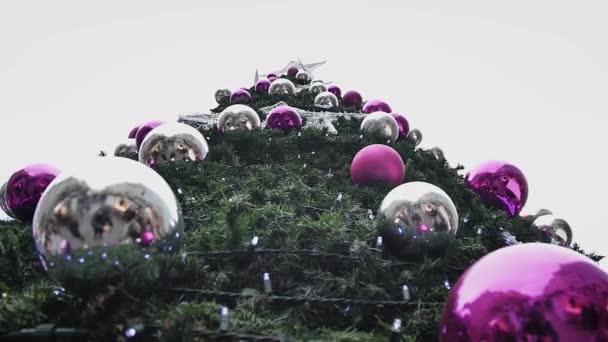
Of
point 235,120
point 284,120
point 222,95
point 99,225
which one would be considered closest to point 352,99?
point 222,95

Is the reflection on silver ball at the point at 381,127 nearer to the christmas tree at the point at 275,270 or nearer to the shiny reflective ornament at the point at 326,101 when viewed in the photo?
the christmas tree at the point at 275,270

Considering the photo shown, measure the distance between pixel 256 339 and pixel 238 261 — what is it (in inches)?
60.2

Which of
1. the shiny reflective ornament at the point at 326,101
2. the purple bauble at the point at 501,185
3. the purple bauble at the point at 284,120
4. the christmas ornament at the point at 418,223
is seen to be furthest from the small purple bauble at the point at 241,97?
the christmas ornament at the point at 418,223

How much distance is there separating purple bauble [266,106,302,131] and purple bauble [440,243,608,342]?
28.3 feet

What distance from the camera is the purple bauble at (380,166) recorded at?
272 inches

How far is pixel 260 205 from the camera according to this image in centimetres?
641

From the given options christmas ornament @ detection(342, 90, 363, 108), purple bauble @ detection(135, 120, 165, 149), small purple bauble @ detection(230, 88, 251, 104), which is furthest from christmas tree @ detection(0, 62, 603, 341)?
christmas ornament @ detection(342, 90, 363, 108)

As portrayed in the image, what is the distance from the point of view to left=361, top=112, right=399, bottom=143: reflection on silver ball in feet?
33.8

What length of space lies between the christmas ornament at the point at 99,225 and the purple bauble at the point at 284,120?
7.80m

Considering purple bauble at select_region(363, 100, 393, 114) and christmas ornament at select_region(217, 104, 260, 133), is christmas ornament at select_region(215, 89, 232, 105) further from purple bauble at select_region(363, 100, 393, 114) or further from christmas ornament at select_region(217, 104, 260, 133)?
christmas ornament at select_region(217, 104, 260, 133)

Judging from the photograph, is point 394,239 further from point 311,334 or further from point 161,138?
point 161,138

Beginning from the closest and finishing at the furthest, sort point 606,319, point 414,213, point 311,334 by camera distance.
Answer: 1. point 606,319
2. point 311,334
3. point 414,213

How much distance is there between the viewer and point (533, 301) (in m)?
2.34

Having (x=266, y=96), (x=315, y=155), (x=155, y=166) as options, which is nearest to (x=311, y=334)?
(x=155, y=166)
